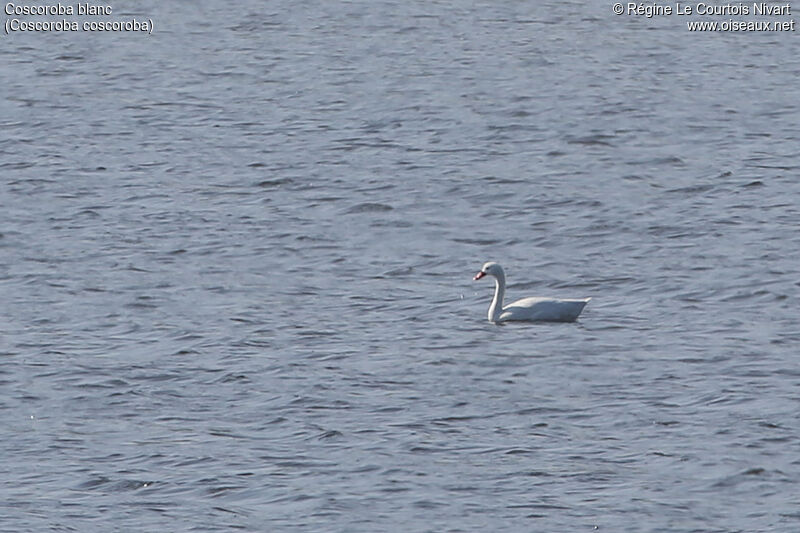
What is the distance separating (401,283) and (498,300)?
5.62ft

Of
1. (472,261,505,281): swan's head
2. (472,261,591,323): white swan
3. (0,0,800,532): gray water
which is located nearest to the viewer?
(0,0,800,532): gray water

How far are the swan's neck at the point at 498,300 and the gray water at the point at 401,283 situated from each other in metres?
0.26

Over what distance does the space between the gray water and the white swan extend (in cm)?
25

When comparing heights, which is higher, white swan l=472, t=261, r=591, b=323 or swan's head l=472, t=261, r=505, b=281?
swan's head l=472, t=261, r=505, b=281

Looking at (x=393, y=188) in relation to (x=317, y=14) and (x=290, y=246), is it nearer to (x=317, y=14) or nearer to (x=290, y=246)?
(x=290, y=246)

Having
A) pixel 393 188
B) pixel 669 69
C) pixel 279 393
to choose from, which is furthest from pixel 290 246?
pixel 669 69

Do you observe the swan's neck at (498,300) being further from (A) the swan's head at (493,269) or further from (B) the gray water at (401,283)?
(B) the gray water at (401,283)

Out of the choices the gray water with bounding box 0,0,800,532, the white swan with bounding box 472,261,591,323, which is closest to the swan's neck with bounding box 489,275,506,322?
the white swan with bounding box 472,261,591,323

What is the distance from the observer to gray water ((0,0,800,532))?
1773cm

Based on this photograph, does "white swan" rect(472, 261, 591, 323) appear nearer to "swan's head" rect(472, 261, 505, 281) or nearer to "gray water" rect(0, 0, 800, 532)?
"swan's head" rect(472, 261, 505, 281)

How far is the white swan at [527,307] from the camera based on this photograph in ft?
76.5

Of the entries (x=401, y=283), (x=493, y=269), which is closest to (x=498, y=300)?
(x=493, y=269)

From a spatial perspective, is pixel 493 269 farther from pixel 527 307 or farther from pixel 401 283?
pixel 401 283

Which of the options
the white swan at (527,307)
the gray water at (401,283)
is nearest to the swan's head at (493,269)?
the white swan at (527,307)
